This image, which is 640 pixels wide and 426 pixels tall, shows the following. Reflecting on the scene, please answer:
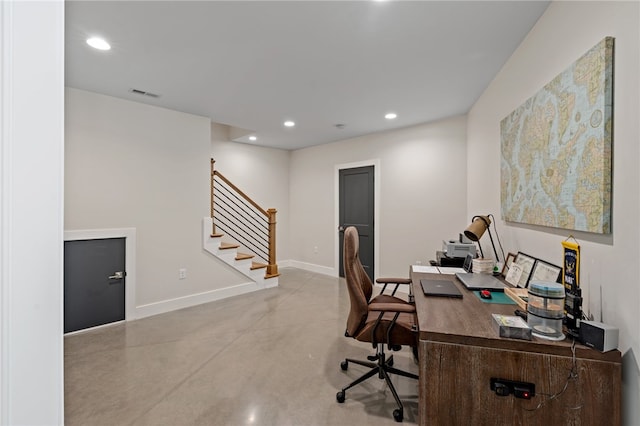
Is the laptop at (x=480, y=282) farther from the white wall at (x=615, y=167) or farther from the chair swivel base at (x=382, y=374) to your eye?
the chair swivel base at (x=382, y=374)

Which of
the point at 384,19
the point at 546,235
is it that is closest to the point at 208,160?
the point at 384,19

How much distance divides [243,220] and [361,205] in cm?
220

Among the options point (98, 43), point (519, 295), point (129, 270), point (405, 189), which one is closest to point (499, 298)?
point (519, 295)

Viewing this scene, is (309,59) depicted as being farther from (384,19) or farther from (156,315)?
(156,315)

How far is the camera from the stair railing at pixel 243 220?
5.14 m

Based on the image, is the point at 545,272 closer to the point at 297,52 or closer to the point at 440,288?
the point at 440,288

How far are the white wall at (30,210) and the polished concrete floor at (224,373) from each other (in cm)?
181

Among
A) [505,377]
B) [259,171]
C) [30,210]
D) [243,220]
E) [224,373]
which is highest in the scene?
[259,171]

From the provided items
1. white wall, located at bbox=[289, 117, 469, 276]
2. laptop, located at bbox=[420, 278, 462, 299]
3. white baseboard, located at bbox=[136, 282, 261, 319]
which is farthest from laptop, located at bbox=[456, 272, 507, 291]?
white baseboard, located at bbox=[136, 282, 261, 319]

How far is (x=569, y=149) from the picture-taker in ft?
5.17

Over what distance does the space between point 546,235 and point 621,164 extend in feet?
2.43

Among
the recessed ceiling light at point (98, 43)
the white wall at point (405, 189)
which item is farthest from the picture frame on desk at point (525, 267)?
the recessed ceiling light at point (98, 43)

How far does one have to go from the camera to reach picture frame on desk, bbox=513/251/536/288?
6.43ft

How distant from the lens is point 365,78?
2.94 m
